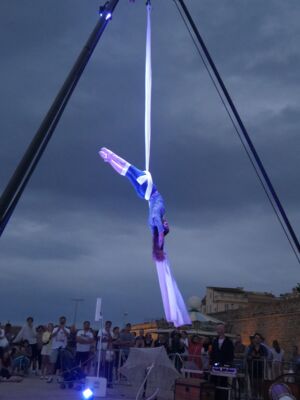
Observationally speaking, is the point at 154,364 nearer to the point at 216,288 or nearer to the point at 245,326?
the point at 245,326

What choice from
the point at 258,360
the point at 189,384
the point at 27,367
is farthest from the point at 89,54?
the point at 27,367

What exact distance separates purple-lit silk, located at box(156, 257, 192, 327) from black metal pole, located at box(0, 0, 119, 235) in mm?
6966

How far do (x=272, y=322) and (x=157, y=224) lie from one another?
13.7 meters

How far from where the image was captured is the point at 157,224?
1331 centimetres

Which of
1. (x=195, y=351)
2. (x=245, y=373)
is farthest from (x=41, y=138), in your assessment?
(x=195, y=351)

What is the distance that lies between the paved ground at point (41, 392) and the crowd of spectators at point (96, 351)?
628mm

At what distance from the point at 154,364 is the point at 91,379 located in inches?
50.4

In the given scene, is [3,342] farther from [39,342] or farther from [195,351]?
[195,351]

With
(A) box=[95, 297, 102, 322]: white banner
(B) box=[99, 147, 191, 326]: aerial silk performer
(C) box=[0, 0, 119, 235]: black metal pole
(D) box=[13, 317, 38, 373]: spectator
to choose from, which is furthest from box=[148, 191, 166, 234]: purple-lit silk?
(C) box=[0, 0, 119, 235]: black metal pole

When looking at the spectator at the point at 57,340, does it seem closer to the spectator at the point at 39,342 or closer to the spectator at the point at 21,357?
the spectator at the point at 21,357

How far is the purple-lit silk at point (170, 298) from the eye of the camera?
12297 millimetres

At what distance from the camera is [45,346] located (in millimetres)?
14711

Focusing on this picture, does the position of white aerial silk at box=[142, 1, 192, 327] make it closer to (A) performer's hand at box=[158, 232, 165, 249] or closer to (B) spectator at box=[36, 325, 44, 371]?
(A) performer's hand at box=[158, 232, 165, 249]

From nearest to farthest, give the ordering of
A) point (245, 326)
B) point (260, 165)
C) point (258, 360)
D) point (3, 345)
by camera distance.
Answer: point (260, 165), point (258, 360), point (3, 345), point (245, 326)
